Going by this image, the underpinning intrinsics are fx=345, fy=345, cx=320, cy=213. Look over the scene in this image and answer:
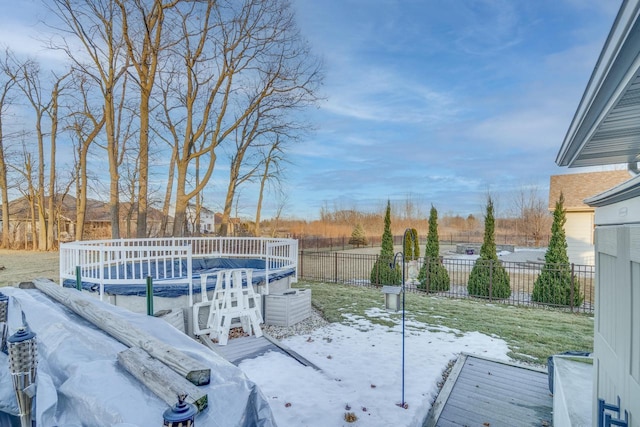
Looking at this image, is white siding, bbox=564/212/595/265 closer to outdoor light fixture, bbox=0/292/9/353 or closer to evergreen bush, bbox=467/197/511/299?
evergreen bush, bbox=467/197/511/299

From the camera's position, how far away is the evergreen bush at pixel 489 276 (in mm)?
9422

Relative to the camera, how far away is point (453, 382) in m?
4.02

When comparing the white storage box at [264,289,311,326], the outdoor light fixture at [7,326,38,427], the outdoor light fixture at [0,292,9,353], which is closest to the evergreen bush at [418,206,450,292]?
the white storage box at [264,289,311,326]

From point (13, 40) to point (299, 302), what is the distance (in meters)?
17.9

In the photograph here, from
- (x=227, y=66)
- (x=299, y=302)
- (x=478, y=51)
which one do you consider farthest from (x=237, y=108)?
(x=299, y=302)

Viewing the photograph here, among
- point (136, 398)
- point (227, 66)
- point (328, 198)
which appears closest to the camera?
point (136, 398)

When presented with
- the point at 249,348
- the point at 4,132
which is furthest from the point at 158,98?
the point at 249,348

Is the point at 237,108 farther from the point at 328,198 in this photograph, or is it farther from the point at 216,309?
the point at 328,198

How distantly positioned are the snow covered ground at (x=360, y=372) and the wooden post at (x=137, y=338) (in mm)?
1709

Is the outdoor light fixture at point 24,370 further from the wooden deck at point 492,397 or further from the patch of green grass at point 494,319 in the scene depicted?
the patch of green grass at point 494,319

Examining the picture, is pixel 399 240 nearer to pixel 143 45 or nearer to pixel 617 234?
pixel 143 45

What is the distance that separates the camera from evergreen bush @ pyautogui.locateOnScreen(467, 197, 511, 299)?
9.42 m

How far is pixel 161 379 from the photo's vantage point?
1.55 m

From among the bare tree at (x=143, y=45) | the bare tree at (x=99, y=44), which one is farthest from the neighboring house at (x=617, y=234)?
the bare tree at (x=99, y=44)
